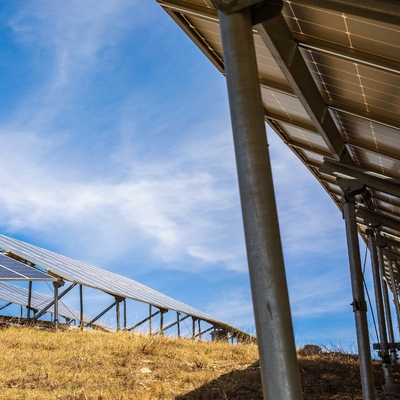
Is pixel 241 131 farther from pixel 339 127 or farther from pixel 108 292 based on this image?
pixel 108 292

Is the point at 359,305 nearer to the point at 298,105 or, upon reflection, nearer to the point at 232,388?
the point at 232,388

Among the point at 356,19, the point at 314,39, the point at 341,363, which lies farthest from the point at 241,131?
the point at 341,363

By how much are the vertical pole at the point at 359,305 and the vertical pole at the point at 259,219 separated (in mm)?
6504

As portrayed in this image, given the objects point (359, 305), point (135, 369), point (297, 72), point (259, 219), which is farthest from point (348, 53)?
point (135, 369)

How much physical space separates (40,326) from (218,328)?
1431cm

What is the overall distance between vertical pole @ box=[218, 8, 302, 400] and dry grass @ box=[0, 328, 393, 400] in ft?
21.5

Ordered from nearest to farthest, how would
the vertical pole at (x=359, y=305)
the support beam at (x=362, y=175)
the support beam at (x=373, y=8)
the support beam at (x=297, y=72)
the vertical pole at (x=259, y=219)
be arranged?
the vertical pole at (x=259, y=219) → the support beam at (x=373, y=8) → the support beam at (x=297, y=72) → the vertical pole at (x=359, y=305) → the support beam at (x=362, y=175)

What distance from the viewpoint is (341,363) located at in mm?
16516

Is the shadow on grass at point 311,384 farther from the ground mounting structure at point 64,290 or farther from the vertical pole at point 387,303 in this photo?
the ground mounting structure at point 64,290

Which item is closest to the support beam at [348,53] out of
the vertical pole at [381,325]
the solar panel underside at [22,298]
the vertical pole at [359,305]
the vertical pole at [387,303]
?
the vertical pole at [359,305]

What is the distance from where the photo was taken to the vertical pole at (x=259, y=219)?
13.9 feet

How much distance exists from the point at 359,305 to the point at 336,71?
16.5 ft

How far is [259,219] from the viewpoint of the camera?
4.47 metres

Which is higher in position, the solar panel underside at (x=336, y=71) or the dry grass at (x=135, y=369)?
the solar panel underside at (x=336, y=71)
